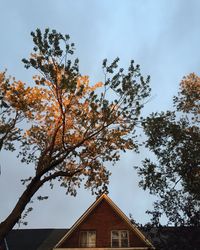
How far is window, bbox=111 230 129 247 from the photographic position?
29.2 metres

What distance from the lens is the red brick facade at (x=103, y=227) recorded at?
2930 cm

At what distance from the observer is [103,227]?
99.8 feet

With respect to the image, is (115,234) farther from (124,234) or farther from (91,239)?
(91,239)

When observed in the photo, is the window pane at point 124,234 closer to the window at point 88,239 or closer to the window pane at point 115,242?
the window pane at point 115,242

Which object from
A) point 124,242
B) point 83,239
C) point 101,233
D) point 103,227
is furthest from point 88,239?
point 124,242

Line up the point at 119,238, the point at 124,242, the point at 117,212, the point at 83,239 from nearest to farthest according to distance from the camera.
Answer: the point at 124,242 < the point at 119,238 < the point at 83,239 < the point at 117,212

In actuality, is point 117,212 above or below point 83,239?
above

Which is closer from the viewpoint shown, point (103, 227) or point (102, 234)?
point (102, 234)

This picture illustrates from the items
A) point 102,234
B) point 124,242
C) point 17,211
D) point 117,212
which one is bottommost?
point 17,211

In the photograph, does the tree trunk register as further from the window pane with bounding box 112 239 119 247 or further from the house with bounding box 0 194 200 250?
the window pane with bounding box 112 239 119 247

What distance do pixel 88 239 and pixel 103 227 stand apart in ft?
5.66

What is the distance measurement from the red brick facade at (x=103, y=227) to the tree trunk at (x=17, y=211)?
1617 centimetres

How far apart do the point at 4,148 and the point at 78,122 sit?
4792mm

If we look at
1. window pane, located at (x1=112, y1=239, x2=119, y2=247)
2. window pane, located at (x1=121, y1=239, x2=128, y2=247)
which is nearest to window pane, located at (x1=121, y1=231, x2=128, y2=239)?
window pane, located at (x1=121, y1=239, x2=128, y2=247)
